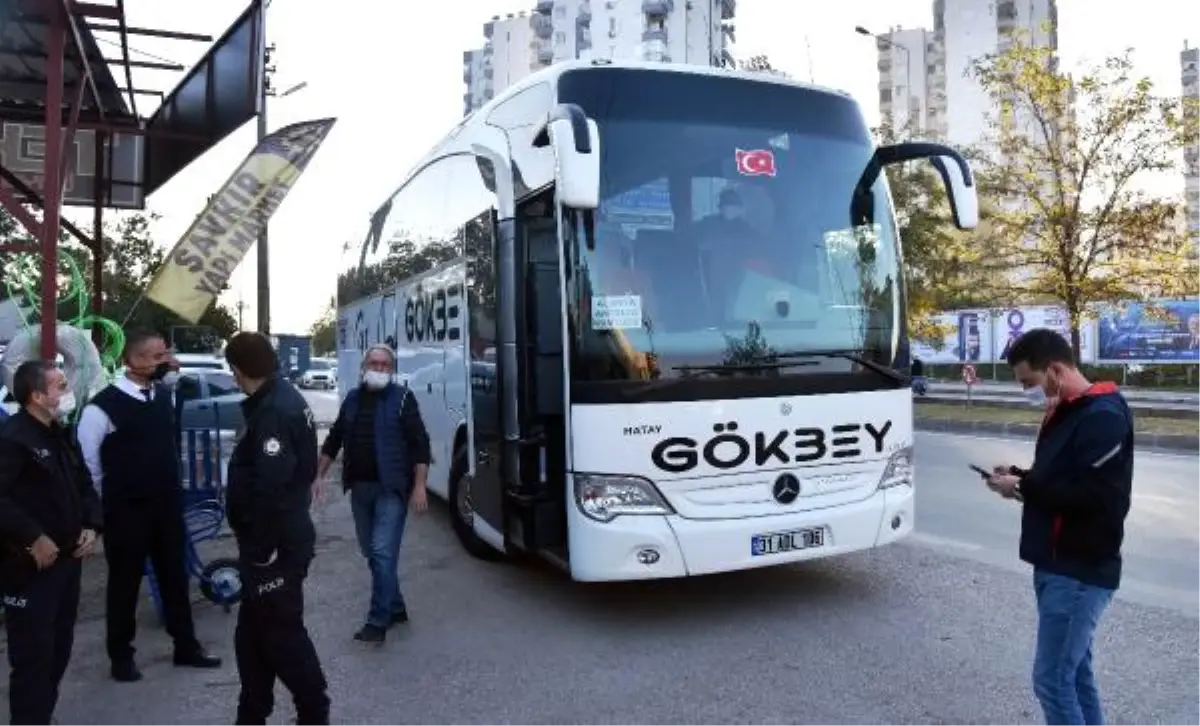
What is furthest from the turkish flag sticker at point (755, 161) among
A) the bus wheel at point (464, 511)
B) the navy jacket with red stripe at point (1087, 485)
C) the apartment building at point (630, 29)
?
the apartment building at point (630, 29)

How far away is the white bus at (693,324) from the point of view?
526cm

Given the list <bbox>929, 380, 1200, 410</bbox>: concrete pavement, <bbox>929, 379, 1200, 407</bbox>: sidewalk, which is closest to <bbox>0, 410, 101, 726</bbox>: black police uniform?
<bbox>929, 379, 1200, 407</bbox>: sidewalk

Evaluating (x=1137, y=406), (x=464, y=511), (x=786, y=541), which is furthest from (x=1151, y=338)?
(x=786, y=541)

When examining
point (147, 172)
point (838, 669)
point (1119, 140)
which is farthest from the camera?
point (1119, 140)

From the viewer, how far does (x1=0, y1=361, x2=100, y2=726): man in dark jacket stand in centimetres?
380

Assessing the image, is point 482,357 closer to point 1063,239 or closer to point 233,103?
point 233,103

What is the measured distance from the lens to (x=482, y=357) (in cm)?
657

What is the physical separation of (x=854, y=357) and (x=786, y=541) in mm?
1141

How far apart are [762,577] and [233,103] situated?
21.0ft

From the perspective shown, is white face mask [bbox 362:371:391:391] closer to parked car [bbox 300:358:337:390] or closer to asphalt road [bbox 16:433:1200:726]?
asphalt road [bbox 16:433:1200:726]

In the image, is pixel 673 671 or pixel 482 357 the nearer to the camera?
pixel 673 671

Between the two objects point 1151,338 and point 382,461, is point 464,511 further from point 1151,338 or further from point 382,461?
point 1151,338

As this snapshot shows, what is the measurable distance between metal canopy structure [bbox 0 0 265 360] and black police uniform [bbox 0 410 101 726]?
230cm

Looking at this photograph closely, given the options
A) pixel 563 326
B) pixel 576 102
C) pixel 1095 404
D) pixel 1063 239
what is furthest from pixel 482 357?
pixel 1063 239
